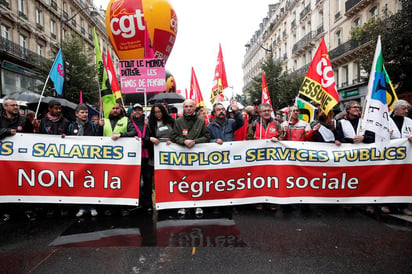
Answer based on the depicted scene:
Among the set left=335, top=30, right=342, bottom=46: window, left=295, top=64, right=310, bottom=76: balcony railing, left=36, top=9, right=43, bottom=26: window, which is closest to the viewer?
left=36, top=9, right=43, bottom=26: window

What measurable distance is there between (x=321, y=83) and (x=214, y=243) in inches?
138

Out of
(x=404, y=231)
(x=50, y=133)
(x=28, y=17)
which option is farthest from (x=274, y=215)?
(x=28, y=17)

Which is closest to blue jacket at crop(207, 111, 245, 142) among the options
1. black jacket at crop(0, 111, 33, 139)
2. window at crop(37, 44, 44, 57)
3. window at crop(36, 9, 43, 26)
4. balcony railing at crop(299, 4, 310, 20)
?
black jacket at crop(0, 111, 33, 139)

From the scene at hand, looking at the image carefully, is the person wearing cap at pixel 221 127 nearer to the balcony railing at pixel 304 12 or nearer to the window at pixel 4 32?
the window at pixel 4 32

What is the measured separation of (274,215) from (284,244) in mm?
1080

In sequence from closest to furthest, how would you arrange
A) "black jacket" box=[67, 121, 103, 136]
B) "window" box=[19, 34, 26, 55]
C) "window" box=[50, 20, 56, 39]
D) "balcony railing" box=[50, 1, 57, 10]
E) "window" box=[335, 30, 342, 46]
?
"black jacket" box=[67, 121, 103, 136] < "window" box=[19, 34, 26, 55] < "window" box=[335, 30, 342, 46] < "balcony railing" box=[50, 1, 57, 10] < "window" box=[50, 20, 56, 39]

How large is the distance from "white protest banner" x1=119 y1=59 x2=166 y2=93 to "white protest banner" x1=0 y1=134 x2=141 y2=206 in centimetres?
132

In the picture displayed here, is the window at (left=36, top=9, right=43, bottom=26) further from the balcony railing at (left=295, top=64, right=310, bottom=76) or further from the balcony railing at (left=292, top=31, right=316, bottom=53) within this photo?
the balcony railing at (left=292, top=31, right=316, bottom=53)

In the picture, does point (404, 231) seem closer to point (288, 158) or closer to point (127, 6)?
point (288, 158)

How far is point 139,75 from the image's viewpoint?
5621mm

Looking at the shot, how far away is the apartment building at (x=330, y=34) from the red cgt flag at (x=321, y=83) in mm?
10912

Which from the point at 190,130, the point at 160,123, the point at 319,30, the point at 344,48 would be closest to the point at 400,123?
the point at 190,130

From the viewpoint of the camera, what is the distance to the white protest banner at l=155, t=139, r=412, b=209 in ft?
15.1

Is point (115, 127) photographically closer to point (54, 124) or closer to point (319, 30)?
point (54, 124)
